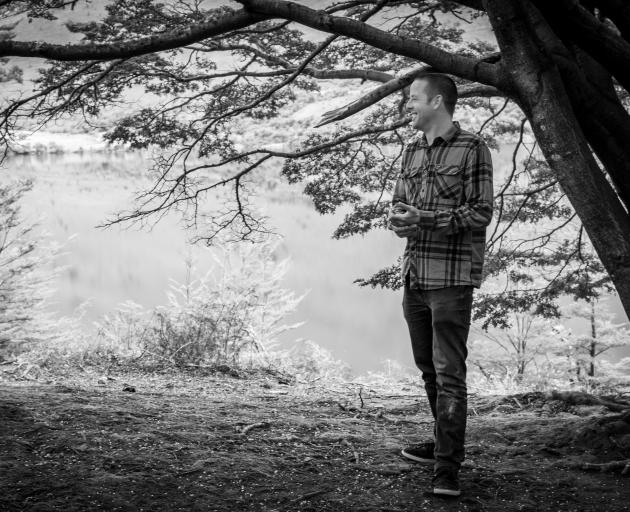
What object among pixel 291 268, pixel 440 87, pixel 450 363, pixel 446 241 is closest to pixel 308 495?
pixel 450 363

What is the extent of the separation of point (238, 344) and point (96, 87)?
11.4ft

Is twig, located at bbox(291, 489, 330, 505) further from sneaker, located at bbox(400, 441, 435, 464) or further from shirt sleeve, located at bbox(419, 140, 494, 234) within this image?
shirt sleeve, located at bbox(419, 140, 494, 234)

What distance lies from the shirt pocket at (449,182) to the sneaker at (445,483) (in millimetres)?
1061

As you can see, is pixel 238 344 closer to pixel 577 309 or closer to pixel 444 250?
pixel 444 250

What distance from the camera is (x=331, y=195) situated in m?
6.67

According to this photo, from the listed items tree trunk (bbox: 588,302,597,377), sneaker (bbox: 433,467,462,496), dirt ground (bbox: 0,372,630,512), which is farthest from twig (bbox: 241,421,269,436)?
tree trunk (bbox: 588,302,597,377)

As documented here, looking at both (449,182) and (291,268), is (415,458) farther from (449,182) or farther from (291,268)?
(291,268)

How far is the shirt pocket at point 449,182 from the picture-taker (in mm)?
2527

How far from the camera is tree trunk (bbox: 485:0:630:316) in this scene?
2.93 meters

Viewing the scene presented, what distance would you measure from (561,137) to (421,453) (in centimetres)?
158

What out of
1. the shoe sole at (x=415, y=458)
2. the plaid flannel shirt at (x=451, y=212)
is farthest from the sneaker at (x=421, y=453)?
the plaid flannel shirt at (x=451, y=212)

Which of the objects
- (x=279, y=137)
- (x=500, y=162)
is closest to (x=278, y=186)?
(x=279, y=137)

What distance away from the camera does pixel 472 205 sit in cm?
245

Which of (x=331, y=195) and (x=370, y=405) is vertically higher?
(x=331, y=195)
